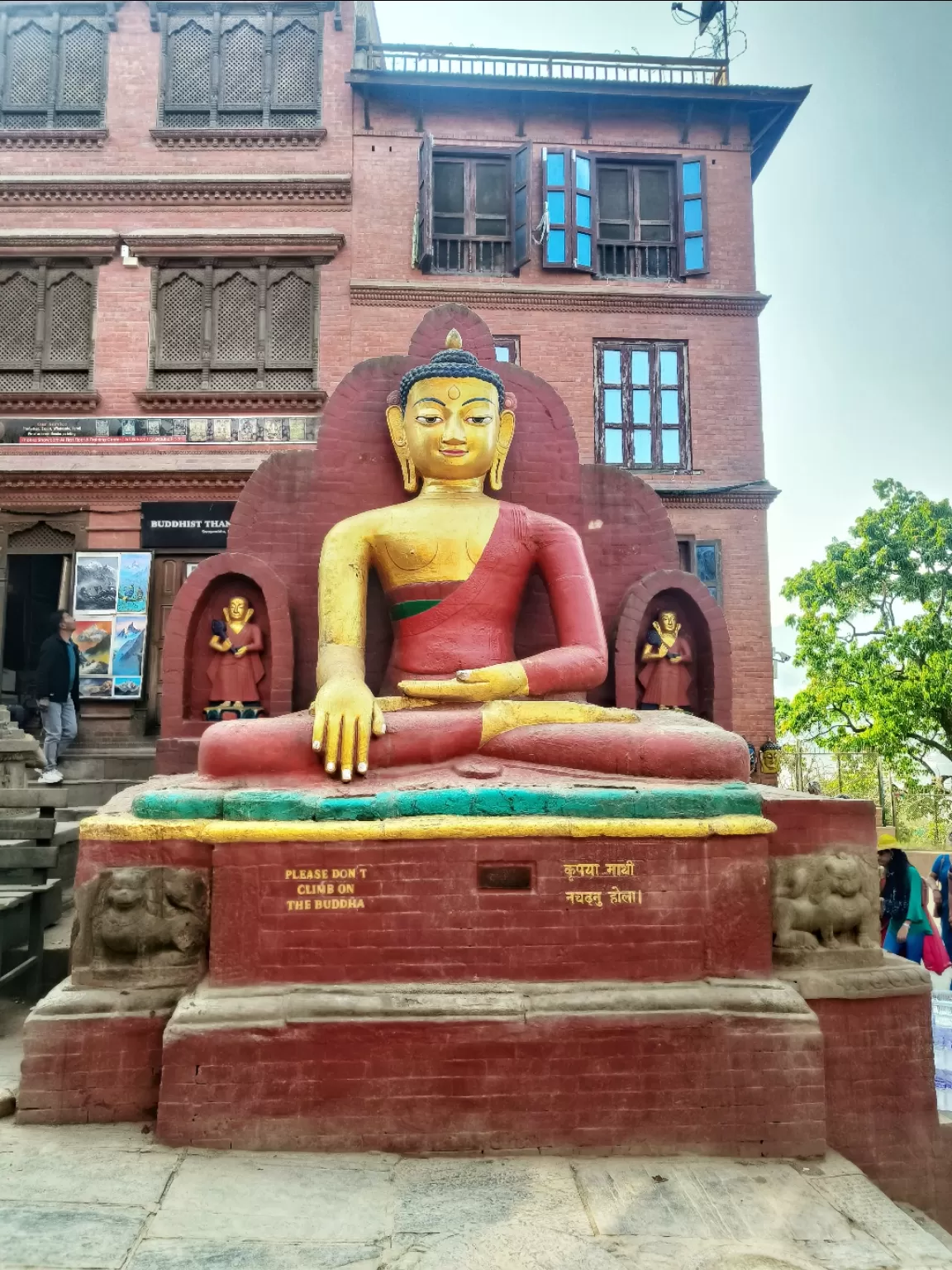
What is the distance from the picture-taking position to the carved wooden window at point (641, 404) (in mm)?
16156

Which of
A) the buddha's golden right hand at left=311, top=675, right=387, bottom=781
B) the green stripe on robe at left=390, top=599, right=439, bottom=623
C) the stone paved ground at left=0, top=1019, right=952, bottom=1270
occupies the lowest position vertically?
the stone paved ground at left=0, top=1019, right=952, bottom=1270

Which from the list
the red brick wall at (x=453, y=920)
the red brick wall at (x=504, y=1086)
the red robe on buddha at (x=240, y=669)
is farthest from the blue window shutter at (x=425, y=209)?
the red brick wall at (x=504, y=1086)

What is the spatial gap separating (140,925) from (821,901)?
3.20 m

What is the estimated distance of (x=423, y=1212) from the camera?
3336 mm

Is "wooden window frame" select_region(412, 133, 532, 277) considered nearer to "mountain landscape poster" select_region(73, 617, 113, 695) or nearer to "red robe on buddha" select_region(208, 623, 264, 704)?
"mountain landscape poster" select_region(73, 617, 113, 695)

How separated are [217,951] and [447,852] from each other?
112 centimetres

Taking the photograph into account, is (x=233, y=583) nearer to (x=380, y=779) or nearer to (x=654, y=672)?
(x=380, y=779)

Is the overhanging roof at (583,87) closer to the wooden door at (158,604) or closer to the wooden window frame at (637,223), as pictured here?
the wooden window frame at (637,223)

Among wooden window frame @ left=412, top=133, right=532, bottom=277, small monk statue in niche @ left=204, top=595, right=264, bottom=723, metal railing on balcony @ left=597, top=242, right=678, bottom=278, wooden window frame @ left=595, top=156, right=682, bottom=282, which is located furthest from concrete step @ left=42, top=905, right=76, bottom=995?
metal railing on balcony @ left=597, top=242, right=678, bottom=278

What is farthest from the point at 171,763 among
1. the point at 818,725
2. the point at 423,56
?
the point at 818,725

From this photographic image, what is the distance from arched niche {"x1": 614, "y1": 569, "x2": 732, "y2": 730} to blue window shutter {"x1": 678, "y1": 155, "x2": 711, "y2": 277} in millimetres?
11636

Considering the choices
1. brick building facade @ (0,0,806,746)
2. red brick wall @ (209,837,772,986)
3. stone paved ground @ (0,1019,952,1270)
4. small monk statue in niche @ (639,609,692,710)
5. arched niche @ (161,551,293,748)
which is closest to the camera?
stone paved ground @ (0,1019,952,1270)

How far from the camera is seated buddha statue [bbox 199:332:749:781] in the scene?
463 cm

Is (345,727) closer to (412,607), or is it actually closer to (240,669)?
(412,607)
